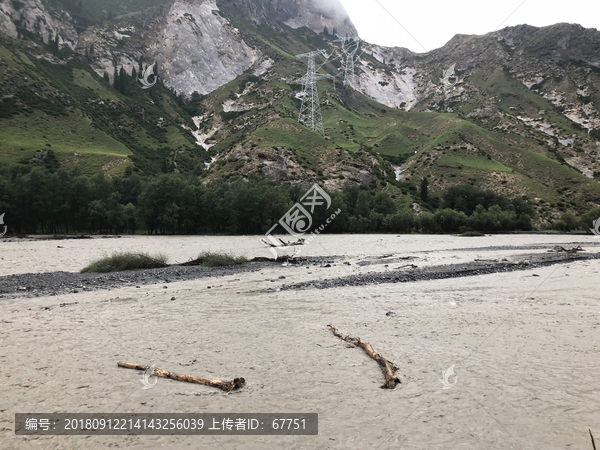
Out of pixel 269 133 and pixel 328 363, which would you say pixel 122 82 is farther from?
pixel 328 363

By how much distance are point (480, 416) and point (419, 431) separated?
52.5 inches

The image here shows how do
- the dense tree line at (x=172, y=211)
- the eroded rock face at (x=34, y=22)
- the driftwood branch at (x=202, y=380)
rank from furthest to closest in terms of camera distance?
the eroded rock face at (x=34, y=22) → the dense tree line at (x=172, y=211) → the driftwood branch at (x=202, y=380)

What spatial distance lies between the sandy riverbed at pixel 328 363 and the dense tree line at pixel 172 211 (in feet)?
186

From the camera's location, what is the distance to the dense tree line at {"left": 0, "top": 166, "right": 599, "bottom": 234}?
207 feet

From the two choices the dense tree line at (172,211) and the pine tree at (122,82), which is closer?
the dense tree line at (172,211)

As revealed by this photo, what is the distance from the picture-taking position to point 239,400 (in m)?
6.53

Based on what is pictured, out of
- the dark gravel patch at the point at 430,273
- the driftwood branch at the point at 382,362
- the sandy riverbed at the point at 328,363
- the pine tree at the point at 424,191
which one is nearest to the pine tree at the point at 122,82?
the pine tree at the point at 424,191

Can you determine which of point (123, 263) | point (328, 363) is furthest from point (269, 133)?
point (328, 363)

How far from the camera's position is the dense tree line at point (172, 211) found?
63.1 metres

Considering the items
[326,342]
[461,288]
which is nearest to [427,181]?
[461,288]

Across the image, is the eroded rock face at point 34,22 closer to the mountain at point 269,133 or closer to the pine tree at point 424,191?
the mountain at point 269,133

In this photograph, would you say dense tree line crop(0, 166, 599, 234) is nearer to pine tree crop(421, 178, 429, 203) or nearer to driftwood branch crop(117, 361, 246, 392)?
pine tree crop(421, 178, 429, 203)

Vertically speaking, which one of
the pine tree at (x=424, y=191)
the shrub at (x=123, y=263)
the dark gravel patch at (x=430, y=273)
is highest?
the pine tree at (x=424, y=191)

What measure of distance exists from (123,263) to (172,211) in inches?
1744
